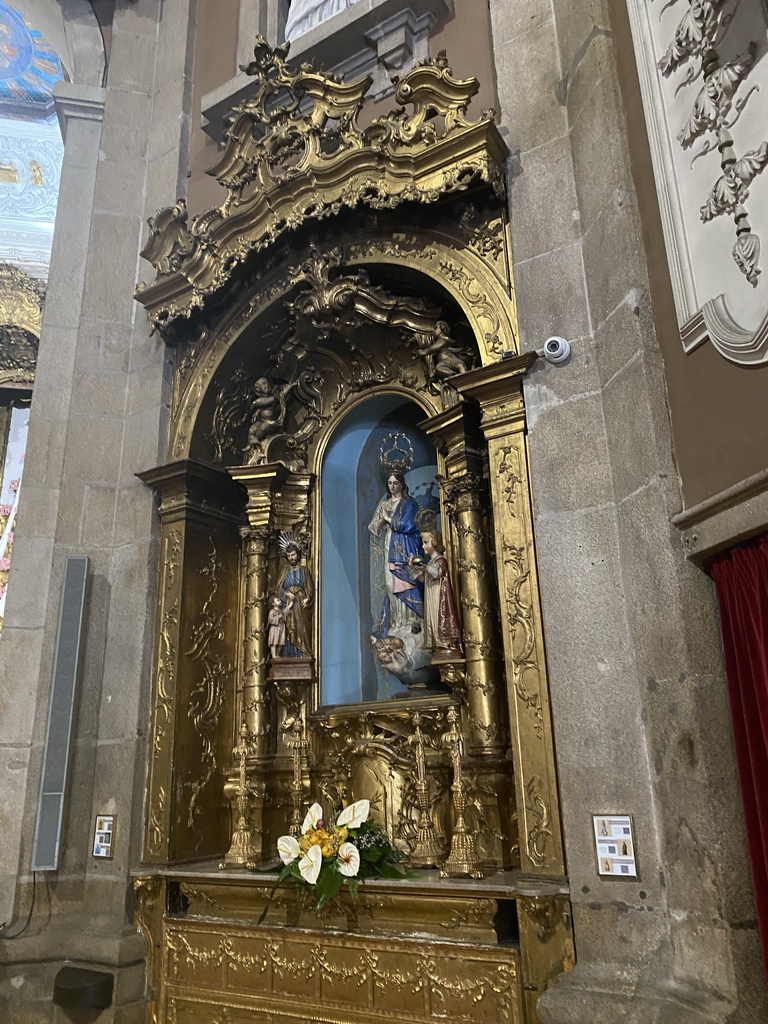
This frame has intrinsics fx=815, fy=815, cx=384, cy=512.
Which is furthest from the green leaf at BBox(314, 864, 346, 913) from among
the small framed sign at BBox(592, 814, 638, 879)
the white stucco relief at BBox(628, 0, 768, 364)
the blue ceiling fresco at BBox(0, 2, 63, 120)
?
the blue ceiling fresco at BBox(0, 2, 63, 120)

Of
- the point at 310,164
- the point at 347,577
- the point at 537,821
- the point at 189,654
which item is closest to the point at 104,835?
the point at 189,654

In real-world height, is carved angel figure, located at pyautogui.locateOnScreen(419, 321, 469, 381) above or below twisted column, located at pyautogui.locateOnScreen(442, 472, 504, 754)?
above

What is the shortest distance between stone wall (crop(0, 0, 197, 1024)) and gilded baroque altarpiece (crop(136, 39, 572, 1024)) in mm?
205

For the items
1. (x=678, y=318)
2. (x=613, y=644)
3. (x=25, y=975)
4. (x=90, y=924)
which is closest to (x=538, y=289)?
(x=678, y=318)

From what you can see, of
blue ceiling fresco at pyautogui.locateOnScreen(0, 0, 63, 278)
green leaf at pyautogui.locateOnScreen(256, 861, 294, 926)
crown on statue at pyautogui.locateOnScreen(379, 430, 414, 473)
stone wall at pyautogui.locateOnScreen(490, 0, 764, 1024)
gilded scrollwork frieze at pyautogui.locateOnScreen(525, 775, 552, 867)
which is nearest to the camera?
stone wall at pyautogui.locateOnScreen(490, 0, 764, 1024)

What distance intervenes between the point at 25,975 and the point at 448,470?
3785mm

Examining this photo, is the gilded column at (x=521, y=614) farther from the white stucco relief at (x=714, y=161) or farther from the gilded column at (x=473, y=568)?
the white stucco relief at (x=714, y=161)

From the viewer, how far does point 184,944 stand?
4.63m

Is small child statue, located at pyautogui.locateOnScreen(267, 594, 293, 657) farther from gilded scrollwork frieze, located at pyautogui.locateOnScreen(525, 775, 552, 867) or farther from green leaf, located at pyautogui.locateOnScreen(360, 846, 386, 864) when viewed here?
gilded scrollwork frieze, located at pyautogui.locateOnScreen(525, 775, 552, 867)

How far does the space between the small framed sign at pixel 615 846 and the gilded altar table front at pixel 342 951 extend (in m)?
0.28

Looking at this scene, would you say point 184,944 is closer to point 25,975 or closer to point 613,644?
point 25,975

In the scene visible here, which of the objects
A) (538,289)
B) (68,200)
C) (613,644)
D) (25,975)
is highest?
(68,200)

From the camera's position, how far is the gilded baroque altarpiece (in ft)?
13.1

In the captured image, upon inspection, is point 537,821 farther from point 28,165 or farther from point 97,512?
point 28,165
